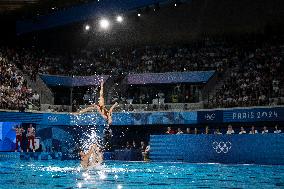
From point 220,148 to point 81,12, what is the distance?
664 inches

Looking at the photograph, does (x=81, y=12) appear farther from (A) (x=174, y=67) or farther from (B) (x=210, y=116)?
(B) (x=210, y=116)

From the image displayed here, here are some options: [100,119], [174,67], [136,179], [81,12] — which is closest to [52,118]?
[100,119]

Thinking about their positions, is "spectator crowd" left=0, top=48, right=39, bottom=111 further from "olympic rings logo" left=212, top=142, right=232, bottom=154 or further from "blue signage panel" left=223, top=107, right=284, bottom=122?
"olympic rings logo" left=212, top=142, right=232, bottom=154

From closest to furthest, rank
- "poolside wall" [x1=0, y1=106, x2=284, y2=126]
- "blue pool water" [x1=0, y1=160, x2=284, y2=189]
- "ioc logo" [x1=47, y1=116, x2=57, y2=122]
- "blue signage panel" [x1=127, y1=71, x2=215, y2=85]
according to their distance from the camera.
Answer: "blue pool water" [x1=0, y1=160, x2=284, y2=189] → "poolside wall" [x1=0, y1=106, x2=284, y2=126] → "ioc logo" [x1=47, y1=116, x2=57, y2=122] → "blue signage panel" [x1=127, y1=71, x2=215, y2=85]

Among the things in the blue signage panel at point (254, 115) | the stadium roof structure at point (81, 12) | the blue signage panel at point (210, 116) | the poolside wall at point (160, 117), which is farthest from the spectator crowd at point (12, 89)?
the blue signage panel at point (254, 115)

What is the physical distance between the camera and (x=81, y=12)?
126 ft

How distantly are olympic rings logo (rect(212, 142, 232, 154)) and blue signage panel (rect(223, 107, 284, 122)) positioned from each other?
6983mm

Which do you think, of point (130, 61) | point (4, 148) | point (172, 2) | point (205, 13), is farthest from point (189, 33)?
point (4, 148)

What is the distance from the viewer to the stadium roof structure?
3647 centimetres

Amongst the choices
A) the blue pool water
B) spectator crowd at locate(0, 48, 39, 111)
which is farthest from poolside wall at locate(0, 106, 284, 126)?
the blue pool water

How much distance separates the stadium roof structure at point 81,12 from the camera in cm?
3647

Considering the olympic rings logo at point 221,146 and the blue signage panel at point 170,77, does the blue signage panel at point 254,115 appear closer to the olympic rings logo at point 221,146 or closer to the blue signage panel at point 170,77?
the blue signage panel at point 170,77

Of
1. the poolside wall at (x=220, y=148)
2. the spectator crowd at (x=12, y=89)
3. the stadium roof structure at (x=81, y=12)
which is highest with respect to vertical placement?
the stadium roof structure at (x=81, y=12)

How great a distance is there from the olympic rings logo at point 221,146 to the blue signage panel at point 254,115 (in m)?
6.98
